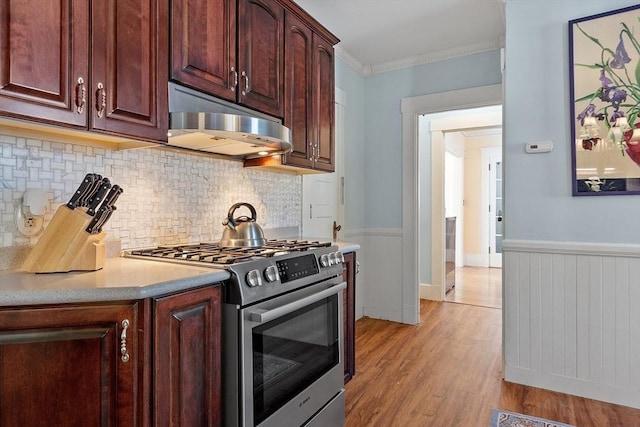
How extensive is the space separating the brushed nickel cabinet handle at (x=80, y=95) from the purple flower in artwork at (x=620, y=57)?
2740mm

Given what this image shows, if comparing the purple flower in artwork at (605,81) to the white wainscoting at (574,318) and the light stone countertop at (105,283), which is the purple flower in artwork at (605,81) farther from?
the light stone countertop at (105,283)

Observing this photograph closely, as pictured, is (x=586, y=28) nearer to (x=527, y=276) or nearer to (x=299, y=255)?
(x=527, y=276)

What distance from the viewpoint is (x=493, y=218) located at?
694cm

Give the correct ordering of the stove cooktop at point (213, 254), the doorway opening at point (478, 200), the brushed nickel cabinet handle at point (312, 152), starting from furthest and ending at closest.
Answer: the doorway opening at point (478, 200) → the brushed nickel cabinet handle at point (312, 152) → the stove cooktop at point (213, 254)

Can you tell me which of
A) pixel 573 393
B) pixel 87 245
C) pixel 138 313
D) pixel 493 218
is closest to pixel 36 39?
pixel 87 245

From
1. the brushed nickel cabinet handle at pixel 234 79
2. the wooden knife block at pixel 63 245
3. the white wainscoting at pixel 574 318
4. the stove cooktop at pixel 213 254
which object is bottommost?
the white wainscoting at pixel 574 318

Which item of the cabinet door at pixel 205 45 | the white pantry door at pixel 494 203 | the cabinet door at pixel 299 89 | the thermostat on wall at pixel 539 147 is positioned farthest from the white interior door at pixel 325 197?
the white pantry door at pixel 494 203

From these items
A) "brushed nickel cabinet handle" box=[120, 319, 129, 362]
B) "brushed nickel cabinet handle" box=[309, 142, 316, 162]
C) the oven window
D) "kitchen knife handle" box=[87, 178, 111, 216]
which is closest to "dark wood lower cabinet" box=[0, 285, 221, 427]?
"brushed nickel cabinet handle" box=[120, 319, 129, 362]

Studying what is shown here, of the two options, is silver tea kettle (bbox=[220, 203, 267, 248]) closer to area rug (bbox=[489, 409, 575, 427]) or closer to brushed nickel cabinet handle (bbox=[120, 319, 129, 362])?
brushed nickel cabinet handle (bbox=[120, 319, 129, 362])

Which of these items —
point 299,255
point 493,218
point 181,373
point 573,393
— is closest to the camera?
point 181,373

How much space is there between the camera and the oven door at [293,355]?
1.40 m

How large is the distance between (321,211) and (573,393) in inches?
83.8

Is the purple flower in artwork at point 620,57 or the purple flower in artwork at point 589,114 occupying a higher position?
the purple flower in artwork at point 620,57

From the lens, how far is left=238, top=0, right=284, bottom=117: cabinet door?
75.7 inches
